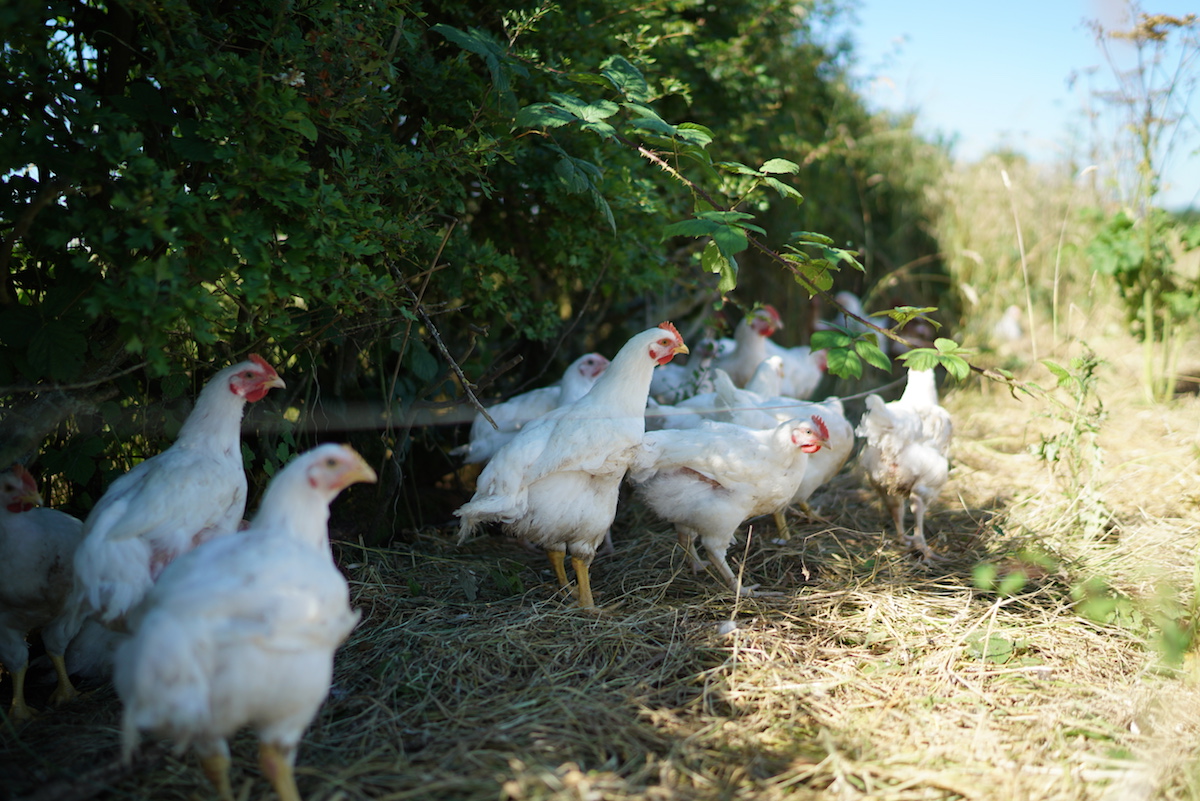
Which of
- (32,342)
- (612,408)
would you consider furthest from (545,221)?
(32,342)

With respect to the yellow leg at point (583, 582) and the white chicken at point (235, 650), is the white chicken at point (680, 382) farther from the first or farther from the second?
the white chicken at point (235, 650)

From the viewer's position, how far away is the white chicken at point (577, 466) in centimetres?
318

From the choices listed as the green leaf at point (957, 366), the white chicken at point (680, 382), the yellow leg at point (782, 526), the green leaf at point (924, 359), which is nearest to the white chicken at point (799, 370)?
the white chicken at point (680, 382)

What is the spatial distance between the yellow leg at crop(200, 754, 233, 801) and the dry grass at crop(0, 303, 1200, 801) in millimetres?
47

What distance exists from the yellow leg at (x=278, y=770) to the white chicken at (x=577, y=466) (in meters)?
1.28

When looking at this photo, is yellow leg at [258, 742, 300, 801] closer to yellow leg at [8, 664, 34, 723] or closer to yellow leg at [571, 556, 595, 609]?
yellow leg at [8, 664, 34, 723]

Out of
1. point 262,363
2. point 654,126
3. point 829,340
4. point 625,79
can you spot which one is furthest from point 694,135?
point 262,363

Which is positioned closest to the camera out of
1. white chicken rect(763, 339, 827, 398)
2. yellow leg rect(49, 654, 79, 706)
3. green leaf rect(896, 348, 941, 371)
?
yellow leg rect(49, 654, 79, 706)

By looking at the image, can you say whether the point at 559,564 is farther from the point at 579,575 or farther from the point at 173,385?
the point at 173,385

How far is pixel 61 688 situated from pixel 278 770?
1357mm

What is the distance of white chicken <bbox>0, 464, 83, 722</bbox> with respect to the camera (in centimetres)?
257

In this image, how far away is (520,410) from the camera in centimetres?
415

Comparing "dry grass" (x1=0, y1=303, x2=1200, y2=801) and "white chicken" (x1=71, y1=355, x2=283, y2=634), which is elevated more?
"white chicken" (x1=71, y1=355, x2=283, y2=634)

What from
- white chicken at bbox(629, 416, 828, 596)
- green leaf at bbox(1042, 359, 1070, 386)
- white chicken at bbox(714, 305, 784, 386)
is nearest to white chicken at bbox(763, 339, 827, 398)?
white chicken at bbox(714, 305, 784, 386)
